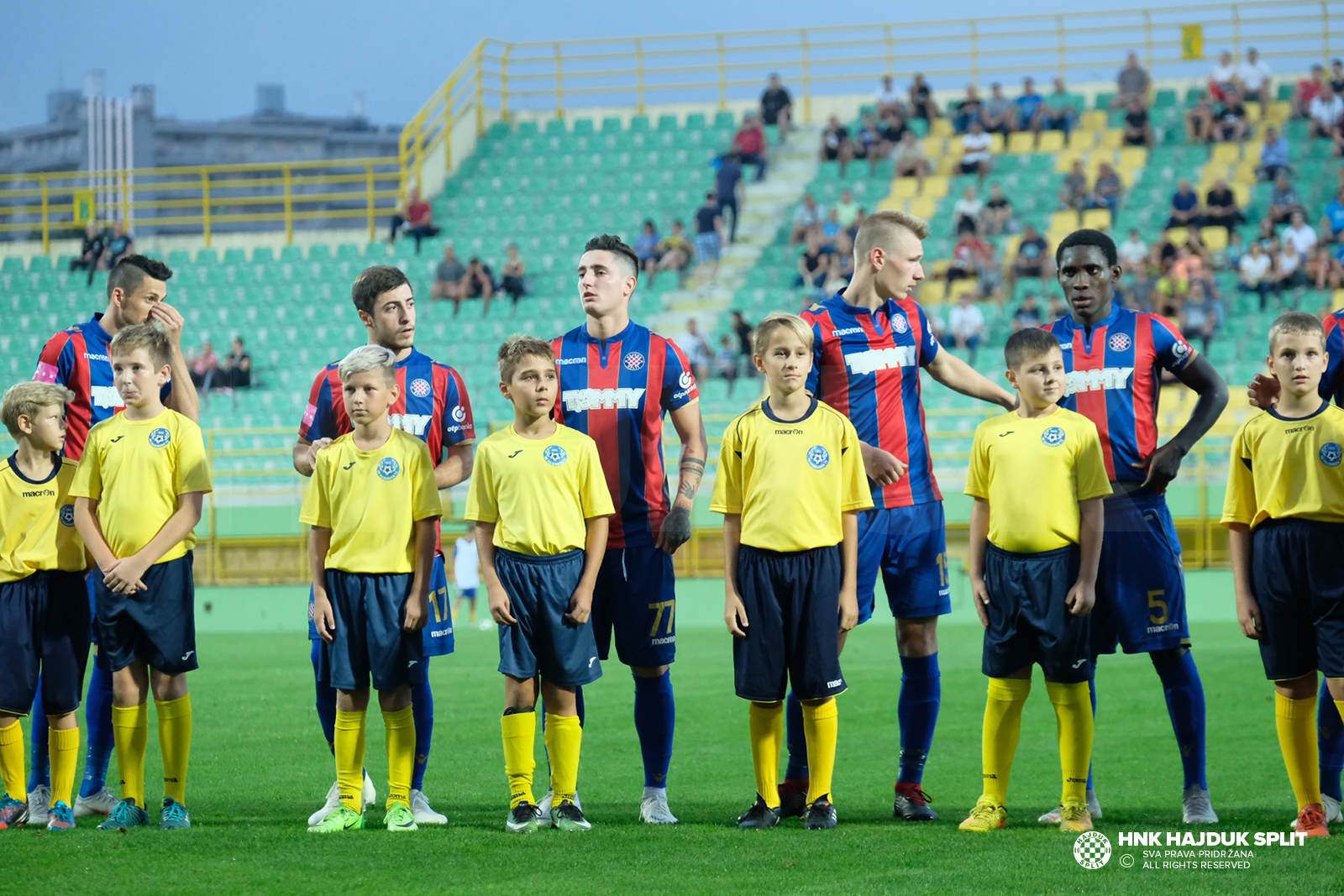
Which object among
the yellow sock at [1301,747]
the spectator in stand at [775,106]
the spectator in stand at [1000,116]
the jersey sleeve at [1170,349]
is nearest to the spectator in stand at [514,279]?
the spectator in stand at [775,106]

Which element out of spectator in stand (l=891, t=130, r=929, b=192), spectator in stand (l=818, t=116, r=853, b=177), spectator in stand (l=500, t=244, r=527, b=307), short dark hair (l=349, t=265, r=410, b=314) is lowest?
short dark hair (l=349, t=265, r=410, b=314)

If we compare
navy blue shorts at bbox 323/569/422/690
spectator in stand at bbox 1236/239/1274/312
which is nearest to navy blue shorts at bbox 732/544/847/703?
navy blue shorts at bbox 323/569/422/690

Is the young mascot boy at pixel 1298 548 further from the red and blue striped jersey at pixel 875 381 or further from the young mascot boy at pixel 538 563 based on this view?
the young mascot boy at pixel 538 563

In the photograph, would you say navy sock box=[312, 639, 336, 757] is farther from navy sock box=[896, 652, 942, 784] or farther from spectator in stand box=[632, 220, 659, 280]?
spectator in stand box=[632, 220, 659, 280]

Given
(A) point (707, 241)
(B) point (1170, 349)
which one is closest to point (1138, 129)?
(A) point (707, 241)

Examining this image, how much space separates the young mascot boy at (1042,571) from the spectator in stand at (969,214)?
15906 millimetres

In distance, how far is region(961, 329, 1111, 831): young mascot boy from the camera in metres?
4.77

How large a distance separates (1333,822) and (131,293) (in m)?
4.91

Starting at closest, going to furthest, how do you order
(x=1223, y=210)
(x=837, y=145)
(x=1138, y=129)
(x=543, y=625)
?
(x=543, y=625) → (x=1223, y=210) → (x=1138, y=129) → (x=837, y=145)

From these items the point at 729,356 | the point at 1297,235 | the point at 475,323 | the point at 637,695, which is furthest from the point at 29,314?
the point at 637,695

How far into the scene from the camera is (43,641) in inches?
202

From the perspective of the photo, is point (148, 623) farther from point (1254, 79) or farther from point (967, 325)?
point (1254, 79)

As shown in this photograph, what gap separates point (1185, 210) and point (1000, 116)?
4.40 m

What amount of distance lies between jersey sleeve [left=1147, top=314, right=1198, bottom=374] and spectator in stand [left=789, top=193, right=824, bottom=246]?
53.5 ft
